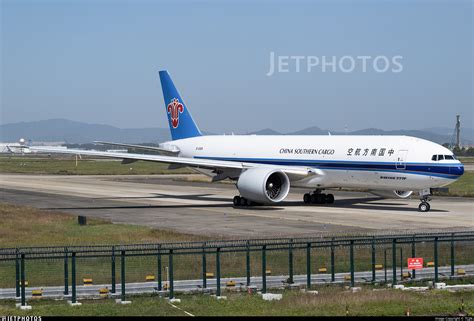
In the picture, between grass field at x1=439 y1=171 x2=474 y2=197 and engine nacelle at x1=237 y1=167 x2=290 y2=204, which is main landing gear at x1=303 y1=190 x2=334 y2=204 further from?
grass field at x1=439 y1=171 x2=474 y2=197

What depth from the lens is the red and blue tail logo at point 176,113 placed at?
6519 cm

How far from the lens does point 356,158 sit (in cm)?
5194

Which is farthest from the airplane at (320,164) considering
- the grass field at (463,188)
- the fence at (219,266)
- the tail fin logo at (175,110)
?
the fence at (219,266)

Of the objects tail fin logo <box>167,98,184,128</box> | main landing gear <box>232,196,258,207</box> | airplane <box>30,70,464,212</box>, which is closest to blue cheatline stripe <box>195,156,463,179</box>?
airplane <box>30,70,464,212</box>

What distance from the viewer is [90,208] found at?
180ft

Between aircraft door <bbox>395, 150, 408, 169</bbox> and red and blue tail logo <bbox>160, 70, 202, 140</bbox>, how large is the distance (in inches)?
764

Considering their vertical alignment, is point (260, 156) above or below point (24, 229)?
above

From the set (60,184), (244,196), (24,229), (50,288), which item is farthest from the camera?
(60,184)

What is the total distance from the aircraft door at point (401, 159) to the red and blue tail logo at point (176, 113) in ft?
63.6

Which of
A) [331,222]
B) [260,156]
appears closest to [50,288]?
[331,222]

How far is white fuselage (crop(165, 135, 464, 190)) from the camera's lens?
49281 millimetres

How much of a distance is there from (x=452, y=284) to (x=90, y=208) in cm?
3275

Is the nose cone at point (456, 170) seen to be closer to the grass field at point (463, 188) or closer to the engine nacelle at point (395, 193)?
the engine nacelle at point (395, 193)

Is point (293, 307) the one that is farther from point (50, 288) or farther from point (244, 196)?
point (244, 196)
